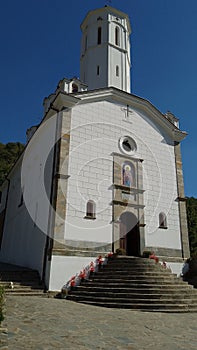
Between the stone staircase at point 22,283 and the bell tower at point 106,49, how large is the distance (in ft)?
41.7

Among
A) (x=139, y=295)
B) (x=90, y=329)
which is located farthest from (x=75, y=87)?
(x=90, y=329)

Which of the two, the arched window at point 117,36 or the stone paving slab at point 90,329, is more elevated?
the arched window at point 117,36

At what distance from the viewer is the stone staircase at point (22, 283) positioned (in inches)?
407

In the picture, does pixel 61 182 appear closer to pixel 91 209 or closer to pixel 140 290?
pixel 91 209

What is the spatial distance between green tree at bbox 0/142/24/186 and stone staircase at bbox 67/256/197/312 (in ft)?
104

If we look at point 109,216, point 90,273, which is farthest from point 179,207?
point 90,273

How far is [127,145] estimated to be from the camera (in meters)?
16.2

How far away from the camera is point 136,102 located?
57.2 feet

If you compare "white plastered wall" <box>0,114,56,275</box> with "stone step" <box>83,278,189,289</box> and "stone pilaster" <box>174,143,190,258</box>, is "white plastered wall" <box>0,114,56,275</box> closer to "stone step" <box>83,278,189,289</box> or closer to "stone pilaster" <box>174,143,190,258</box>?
"stone step" <box>83,278,189,289</box>

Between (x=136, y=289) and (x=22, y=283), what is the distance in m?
4.60

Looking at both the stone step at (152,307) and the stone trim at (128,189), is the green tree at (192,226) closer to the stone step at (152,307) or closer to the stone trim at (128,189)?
the stone trim at (128,189)

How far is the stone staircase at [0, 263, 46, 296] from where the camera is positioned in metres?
10.3

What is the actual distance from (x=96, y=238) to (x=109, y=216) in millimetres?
1369

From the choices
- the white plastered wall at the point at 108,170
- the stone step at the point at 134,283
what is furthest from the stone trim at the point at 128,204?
the stone step at the point at 134,283
